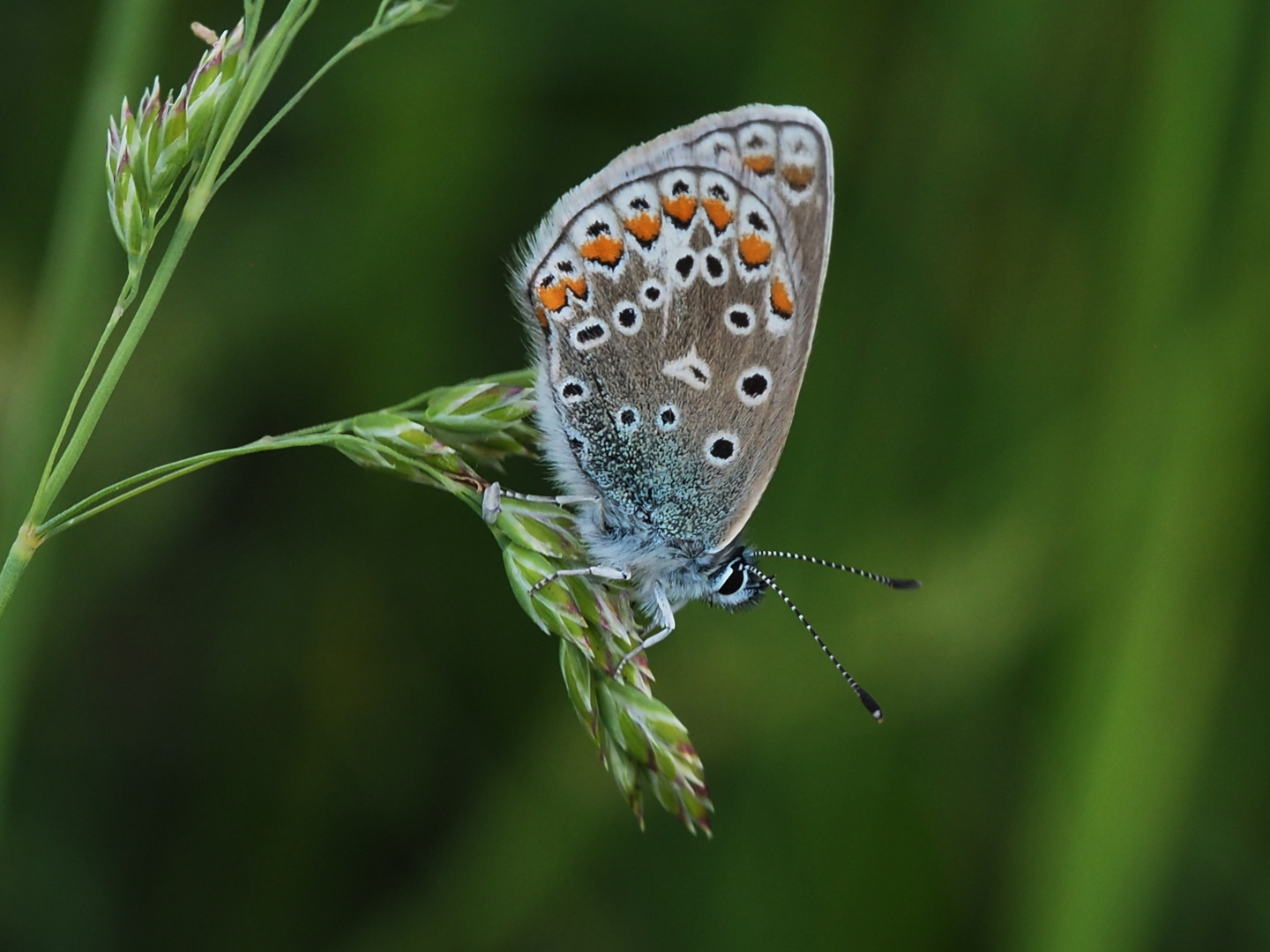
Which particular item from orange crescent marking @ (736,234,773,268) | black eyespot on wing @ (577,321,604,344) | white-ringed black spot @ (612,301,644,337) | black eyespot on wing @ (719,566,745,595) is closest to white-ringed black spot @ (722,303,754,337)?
orange crescent marking @ (736,234,773,268)

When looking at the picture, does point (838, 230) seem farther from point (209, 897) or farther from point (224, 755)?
point (209, 897)

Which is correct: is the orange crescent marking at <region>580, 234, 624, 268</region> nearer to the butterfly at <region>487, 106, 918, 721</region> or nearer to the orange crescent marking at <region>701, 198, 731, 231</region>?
the butterfly at <region>487, 106, 918, 721</region>

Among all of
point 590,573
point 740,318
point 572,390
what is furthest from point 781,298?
point 590,573

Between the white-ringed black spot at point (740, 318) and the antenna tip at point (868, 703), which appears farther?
the white-ringed black spot at point (740, 318)

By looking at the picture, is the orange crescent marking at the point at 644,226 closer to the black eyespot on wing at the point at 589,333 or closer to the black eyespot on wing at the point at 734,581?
the black eyespot on wing at the point at 589,333

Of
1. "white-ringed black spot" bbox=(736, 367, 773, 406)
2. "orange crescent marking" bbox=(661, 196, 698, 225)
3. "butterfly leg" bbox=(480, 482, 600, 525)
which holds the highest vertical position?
"orange crescent marking" bbox=(661, 196, 698, 225)

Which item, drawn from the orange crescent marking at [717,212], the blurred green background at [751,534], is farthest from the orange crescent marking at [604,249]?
the blurred green background at [751,534]
